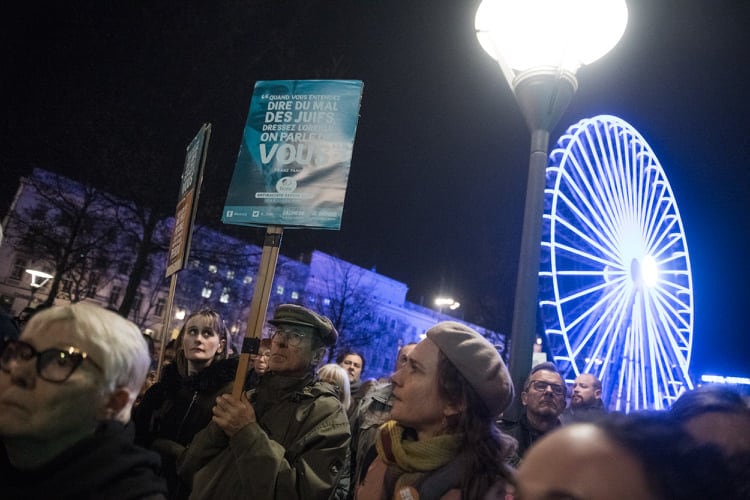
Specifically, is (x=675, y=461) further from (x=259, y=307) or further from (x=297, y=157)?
(x=297, y=157)

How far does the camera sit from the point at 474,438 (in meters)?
2.24

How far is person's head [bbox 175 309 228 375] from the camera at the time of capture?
13.4 feet

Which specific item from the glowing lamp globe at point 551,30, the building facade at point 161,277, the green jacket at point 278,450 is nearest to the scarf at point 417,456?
the green jacket at point 278,450

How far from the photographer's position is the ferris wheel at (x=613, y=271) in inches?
496

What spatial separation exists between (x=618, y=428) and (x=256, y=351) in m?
2.36

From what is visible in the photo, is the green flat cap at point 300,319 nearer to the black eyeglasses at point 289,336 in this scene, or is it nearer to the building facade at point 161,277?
the black eyeglasses at point 289,336

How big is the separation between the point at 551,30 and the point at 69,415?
394cm

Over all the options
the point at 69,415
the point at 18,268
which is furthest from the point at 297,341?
the point at 18,268

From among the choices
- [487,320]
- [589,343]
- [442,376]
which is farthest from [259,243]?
[442,376]

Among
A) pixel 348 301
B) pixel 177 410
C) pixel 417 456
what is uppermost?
pixel 348 301

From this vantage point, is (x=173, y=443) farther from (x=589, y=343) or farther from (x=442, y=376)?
(x=589, y=343)

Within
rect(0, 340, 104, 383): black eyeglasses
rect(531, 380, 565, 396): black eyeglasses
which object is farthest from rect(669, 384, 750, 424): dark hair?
rect(531, 380, 565, 396): black eyeglasses

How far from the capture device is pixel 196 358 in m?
4.07

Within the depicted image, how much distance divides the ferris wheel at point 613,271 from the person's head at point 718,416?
10.3 meters
